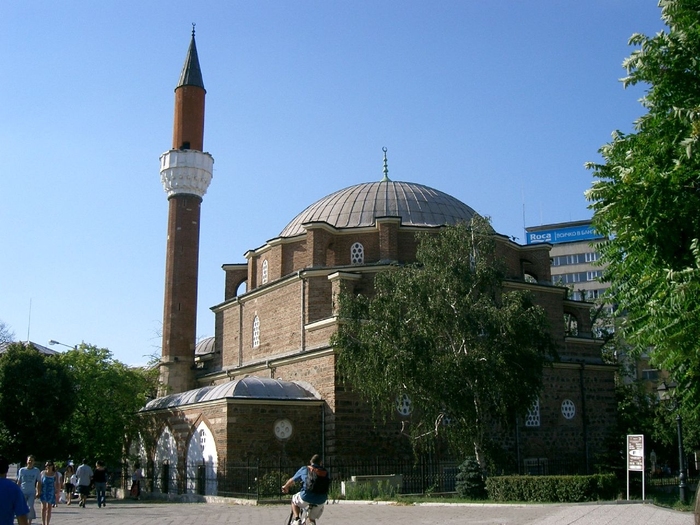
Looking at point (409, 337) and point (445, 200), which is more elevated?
point (445, 200)

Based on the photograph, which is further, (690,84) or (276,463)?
(276,463)

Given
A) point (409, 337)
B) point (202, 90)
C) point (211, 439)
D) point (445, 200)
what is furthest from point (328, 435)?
point (202, 90)

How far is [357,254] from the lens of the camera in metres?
23.7

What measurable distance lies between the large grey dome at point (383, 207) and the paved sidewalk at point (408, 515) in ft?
37.3

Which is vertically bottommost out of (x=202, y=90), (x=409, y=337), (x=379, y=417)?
(x=379, y=417)

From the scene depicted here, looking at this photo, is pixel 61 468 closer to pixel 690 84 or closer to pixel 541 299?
pixel 541 299

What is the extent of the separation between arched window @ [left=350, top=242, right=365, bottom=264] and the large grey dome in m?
0.83

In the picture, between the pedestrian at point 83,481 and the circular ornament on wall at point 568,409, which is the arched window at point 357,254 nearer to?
the circular ornament on wall at point 568,409

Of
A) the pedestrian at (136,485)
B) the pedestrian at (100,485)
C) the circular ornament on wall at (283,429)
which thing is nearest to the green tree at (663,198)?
the circular ornament on wall at (283,429)

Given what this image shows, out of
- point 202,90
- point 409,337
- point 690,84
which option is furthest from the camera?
point 202,90

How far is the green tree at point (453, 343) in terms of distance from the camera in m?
16.5

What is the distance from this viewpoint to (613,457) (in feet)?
74.3

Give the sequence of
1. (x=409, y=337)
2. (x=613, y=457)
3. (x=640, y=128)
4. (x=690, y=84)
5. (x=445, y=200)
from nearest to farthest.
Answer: (x=690, y=84), (x=640, y=128), (x=409, y=337), (x=613, y=457), (x=445, y=200)

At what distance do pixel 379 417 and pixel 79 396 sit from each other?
1014 centimetres
